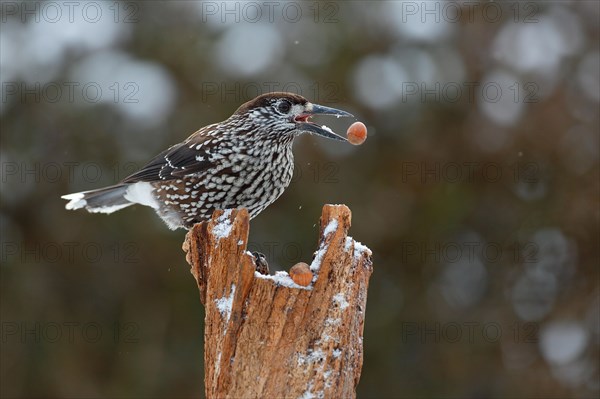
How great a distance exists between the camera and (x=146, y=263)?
11062 millimetres

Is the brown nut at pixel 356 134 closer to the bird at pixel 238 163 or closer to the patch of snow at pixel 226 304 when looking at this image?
the bird at pixel 238 163

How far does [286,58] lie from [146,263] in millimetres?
3521

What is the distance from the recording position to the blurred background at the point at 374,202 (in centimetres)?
1093

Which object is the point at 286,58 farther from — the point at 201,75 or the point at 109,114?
the point at 109,114

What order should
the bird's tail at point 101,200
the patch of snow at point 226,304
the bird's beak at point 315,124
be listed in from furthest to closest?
the bird's tail at point 101,200 < the bird's beak at point 315,124 < the patch of snow at point 226,304

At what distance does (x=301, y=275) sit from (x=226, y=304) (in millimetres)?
451

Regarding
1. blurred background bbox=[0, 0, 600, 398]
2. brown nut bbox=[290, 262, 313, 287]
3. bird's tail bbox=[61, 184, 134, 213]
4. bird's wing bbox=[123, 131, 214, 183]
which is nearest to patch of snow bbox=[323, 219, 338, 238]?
brown nut bbox=[290, 262, 313, 287]

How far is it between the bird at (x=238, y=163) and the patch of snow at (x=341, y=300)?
1553 millimetres

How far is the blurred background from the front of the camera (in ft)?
35.9

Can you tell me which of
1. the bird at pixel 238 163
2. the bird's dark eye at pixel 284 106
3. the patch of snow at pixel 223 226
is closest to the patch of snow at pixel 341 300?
the patch of snow at pixel 223 226

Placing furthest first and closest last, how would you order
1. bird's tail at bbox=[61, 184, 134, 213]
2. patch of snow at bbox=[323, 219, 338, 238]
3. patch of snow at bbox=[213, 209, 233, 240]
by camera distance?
bird's tail at bbox=[61, 184, 134, 213] → patch of snow at bbox=[213, 209, 233, 240] → patch of snow at bbox=[323, 219, 338, 238]

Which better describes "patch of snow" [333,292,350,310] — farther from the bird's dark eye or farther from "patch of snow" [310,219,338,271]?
the bird's dark eye

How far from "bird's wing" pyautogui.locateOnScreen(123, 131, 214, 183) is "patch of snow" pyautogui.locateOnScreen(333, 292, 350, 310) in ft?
5.94

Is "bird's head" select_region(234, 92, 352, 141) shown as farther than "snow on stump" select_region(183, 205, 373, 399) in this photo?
Yes
